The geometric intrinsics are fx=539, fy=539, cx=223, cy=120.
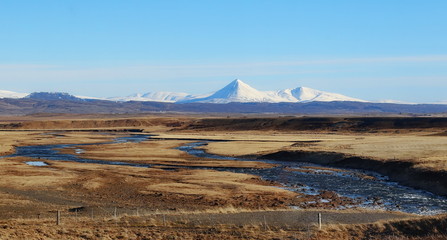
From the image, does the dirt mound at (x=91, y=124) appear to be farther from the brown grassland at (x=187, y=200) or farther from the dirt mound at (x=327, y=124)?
the brown grassland at (x=187, y=200)

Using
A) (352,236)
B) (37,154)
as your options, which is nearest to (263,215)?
(352,236)

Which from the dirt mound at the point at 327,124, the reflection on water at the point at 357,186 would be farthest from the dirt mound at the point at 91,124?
the reflection on water at the point at 357,186

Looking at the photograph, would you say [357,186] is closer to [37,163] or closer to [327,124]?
[37,163]

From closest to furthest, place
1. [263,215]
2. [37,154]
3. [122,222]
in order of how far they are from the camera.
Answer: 1. [122,222]
2. [263,215]
3. [37,154]

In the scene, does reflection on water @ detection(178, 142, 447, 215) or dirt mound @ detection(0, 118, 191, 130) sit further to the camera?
dirt mound @ detection(0, 118, 191, 130)

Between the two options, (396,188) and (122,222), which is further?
(396,188)

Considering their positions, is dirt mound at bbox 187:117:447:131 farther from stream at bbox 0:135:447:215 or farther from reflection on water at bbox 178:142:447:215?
reflection on water at bbox 178:142:447:215

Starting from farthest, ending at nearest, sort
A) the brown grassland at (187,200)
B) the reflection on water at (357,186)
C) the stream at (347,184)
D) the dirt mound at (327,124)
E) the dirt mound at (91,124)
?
the dirt mound at (91,124)
the dirt mound at (327,124)
the stream at (347,184)
the reflection on water at (357,186)
the brown grassland at (187,200)

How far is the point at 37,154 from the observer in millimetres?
79188

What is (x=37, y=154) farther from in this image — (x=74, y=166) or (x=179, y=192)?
(x=179, y=192)

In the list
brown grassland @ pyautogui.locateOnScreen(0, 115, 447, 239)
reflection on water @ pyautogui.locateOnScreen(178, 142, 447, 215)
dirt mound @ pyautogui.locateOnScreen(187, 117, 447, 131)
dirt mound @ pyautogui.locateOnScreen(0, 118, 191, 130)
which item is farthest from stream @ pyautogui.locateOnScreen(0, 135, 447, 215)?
dirt mound @ pyautogui.locateOnScreen(0, 118, 191, 130)

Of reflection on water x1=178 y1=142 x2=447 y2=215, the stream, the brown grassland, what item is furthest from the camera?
the stream

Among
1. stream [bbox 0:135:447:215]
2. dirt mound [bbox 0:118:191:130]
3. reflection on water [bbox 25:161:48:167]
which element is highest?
dirt mound [bbox 0:118:191:130]

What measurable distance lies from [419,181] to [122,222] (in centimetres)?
2902
